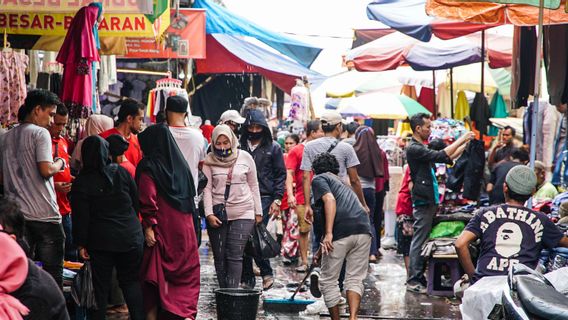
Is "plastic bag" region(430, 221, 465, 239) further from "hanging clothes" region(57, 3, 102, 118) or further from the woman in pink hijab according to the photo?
the woman in pink hijab

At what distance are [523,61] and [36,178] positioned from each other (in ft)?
22.4

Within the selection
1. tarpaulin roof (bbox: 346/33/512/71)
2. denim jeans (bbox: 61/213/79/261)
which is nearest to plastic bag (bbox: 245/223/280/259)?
denim jeans (bbox: 61/213/79/261)

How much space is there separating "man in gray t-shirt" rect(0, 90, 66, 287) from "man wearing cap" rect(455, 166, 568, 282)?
12.0ft

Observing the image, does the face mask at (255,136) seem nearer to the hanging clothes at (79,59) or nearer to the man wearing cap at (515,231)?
the hanging clothes at (79,59)

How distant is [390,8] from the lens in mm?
13945

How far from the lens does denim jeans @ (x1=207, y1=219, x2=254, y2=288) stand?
1024 cm

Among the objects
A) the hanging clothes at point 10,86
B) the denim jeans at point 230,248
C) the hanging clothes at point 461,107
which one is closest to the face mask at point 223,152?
the denim jeans at point 230,248

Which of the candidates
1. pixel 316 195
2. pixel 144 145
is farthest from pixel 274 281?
pixel 144 145

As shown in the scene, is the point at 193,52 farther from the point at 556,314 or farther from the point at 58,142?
the point at 556,314

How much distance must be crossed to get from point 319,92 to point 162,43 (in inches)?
543

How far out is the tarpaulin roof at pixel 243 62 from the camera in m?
19.9

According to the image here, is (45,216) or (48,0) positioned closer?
(45,216)

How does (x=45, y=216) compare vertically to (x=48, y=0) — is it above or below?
below

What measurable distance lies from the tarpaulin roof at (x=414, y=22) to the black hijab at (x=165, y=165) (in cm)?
539
